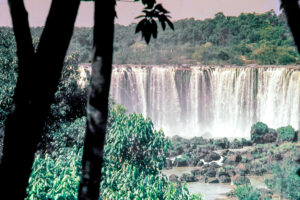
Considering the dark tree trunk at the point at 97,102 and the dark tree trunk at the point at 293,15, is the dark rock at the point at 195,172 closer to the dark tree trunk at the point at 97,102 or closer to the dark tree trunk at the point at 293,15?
the dark tree trunk at the point at 97,102

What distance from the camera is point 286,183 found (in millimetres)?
14484

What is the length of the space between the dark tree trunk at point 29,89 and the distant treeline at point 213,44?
1419 inches

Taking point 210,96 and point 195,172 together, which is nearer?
point 195,172

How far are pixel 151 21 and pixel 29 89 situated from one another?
0.69 meters

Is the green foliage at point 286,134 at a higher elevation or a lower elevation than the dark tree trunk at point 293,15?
higher

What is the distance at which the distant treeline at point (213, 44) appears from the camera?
127 ft

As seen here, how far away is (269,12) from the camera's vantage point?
167 feet

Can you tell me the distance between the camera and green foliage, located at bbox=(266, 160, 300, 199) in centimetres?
1388

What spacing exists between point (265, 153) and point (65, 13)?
Answer: 65.1ft

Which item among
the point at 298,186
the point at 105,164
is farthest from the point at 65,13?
the point at 298,186

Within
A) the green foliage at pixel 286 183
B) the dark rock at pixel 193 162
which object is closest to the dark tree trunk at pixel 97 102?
the green foliage at pixel 286 183

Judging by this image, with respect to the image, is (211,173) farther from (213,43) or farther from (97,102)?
(213,43)

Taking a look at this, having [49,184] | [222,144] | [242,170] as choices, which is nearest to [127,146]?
[49,184]

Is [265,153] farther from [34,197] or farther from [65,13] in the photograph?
[65,13]
